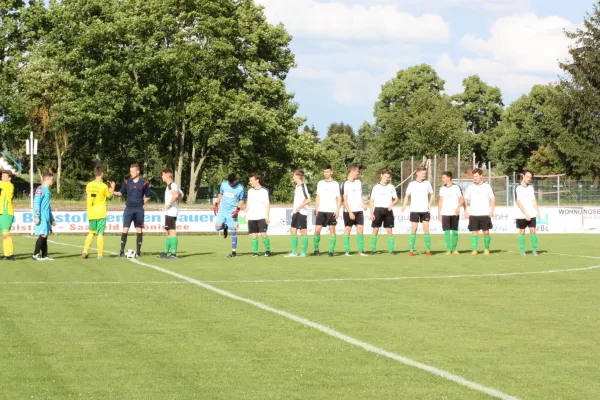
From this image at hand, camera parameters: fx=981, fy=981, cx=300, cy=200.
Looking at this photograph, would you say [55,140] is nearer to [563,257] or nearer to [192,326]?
[563,257]

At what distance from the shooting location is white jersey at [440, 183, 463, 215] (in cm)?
2336

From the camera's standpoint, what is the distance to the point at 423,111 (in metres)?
97.2

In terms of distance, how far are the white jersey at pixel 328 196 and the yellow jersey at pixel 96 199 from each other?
4882mm

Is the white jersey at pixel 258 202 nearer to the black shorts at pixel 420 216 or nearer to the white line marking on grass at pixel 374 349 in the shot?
the black shorts at pixel 420 216

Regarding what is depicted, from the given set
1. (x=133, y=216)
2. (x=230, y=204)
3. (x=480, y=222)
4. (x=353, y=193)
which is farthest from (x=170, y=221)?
(x=480, y=222)

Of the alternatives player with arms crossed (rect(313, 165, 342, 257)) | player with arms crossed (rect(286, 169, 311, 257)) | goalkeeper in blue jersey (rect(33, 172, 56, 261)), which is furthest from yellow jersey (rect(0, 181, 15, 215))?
Answer: player with arms crossed (rect(313, 165, 342, 257))

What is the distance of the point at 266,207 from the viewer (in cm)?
2169

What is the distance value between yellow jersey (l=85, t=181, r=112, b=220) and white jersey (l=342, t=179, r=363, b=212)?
5.51 m

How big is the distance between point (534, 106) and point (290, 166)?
5128 centimetres

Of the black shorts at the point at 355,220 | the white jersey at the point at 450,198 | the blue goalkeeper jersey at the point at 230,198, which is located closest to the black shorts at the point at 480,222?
the white jersey at the point at 450,198

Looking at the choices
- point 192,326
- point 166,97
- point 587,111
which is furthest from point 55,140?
point 192,326

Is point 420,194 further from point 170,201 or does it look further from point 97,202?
point 97,202

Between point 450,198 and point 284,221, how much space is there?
18.3 meters

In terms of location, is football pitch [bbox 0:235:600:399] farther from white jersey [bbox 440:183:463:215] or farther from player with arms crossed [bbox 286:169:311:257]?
white jersey [bbox 440:183:463:215]
